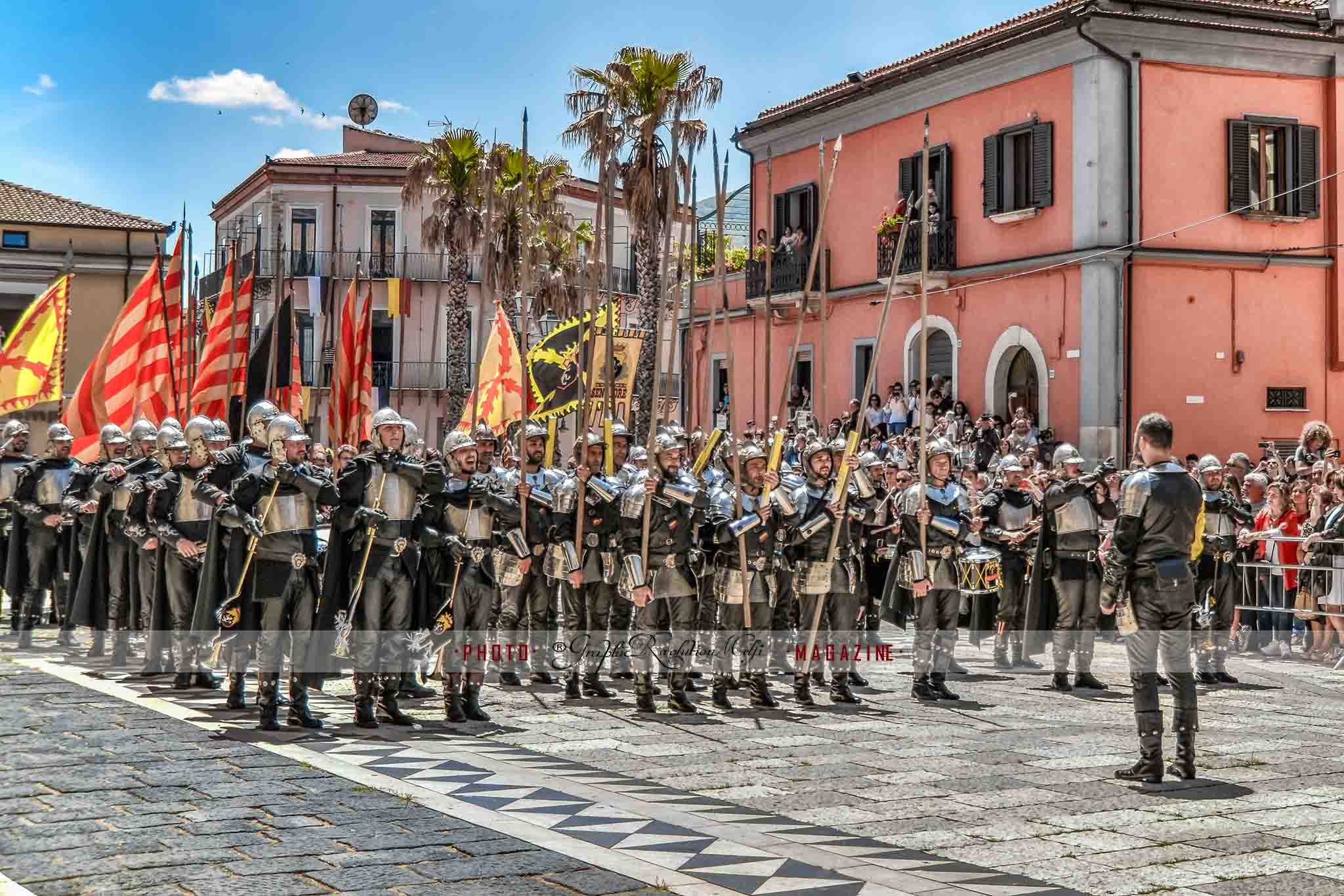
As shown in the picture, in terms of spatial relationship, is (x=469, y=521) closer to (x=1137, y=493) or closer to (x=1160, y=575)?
(x=1137, y=493)

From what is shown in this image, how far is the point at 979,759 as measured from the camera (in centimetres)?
947

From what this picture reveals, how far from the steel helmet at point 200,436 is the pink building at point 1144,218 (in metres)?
12.5

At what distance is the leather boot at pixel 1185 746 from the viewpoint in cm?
887

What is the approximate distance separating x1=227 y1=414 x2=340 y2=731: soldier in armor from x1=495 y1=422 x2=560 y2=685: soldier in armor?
180 cm

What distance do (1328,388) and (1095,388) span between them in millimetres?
4489

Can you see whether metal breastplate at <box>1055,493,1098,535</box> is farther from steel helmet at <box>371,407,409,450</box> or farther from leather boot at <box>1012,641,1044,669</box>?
steel helmet at <box>371,407,409,450</box>

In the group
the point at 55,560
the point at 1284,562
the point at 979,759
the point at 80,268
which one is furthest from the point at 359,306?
the point at 979,759

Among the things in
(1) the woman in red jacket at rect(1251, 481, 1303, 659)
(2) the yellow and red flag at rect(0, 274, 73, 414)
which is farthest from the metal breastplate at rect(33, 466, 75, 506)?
(1) the woman in red jacket at rect(1251, 481, 1303, 659)

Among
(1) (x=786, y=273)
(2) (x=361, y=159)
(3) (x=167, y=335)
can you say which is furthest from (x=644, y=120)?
(2) (x=361, y=159)

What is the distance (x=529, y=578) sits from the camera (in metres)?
12.7

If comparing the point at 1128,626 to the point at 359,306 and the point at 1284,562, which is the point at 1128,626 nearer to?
the point at 1284,562

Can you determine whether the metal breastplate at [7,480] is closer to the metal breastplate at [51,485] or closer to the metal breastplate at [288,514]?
the metal breastplate at [51,485]

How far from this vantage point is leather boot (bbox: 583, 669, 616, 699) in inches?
487

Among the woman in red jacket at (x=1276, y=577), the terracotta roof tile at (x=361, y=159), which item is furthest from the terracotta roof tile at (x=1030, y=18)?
the terracotta roof tile at (x=361, y=159)
